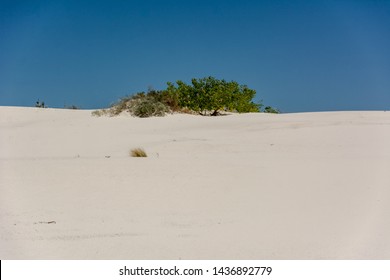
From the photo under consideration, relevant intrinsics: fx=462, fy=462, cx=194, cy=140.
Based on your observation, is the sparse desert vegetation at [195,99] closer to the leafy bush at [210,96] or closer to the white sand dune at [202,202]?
the leafy bush at [210,96]

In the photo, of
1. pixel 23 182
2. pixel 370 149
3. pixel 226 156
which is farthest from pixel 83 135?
pixel 370 149

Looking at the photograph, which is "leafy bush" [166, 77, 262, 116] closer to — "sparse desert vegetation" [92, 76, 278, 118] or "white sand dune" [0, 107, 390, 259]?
"sparse desert vegetation" [92, 76, 278, 118]

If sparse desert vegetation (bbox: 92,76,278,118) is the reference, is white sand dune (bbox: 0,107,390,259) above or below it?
below

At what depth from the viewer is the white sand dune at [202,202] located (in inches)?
122

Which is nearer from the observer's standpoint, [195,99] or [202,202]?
[202,202]

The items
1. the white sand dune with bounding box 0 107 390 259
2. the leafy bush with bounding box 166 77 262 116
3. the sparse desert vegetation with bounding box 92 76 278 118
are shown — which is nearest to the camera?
the white sand dune with bounding box 0 107 390 259

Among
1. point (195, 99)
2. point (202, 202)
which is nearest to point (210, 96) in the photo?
point (195, 99)

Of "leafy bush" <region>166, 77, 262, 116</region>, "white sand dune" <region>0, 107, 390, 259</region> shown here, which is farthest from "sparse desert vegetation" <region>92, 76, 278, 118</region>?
"white sand dune" <region>0, 107, 390, 259</region>

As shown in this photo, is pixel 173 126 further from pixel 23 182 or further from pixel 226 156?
pixel 23 182

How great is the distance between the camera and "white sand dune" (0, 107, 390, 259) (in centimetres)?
311

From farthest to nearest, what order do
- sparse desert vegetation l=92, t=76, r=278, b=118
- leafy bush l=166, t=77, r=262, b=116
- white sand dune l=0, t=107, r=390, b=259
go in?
leafy bush l=166, t=77, r=262, b=116 → sparse desert vegetation l=92, t=76, r=278, b=118 → white sand dune l=0, t=107, r=390, b=259

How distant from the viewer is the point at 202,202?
418cm

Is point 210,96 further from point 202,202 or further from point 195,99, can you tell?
point 202,202

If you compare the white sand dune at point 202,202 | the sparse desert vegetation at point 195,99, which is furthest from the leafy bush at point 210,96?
the white sand dune at point 202,202
